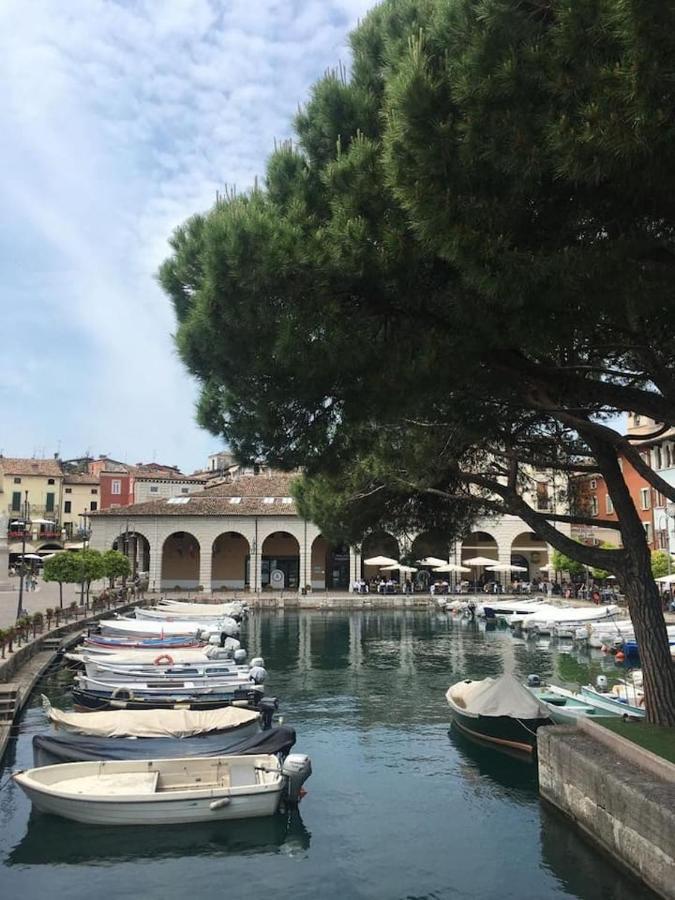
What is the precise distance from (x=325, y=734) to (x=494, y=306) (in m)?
11.8

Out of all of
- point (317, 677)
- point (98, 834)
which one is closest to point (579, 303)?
point (98, 834)

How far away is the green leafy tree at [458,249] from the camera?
610 cm

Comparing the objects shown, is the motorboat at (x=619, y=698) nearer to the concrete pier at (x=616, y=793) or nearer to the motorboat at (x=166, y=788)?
the concrete pier at (x=616, y=793)

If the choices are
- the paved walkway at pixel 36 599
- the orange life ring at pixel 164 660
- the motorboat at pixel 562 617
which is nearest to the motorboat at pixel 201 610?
the paved walkway at pixel 36 599

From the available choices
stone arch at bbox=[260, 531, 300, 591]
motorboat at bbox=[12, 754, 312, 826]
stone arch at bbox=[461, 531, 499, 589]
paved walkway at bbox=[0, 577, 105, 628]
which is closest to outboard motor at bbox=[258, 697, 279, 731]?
motorboat at bbox=[12, 754, 312, 826]

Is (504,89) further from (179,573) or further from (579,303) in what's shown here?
(179,573)

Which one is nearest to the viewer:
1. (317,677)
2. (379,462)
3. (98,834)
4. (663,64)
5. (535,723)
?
(663,64)

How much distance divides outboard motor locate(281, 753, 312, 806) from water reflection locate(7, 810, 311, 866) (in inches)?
13.5

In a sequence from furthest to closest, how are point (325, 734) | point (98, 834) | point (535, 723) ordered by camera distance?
point (325, 734), point (535, 723), point (98, 834)

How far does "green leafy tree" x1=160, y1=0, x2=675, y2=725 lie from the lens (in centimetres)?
610

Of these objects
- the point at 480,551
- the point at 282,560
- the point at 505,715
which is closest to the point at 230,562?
the point at 282,560

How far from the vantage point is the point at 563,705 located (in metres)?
15.1

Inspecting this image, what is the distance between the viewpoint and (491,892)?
29.2ft

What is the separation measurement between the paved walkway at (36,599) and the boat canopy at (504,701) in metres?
17.5
